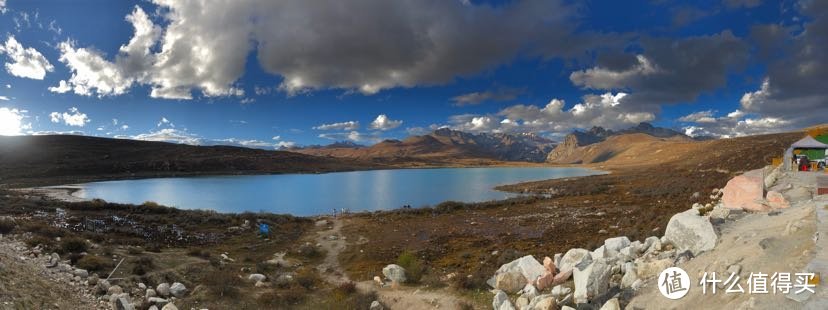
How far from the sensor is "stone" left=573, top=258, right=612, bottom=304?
10.2 metres

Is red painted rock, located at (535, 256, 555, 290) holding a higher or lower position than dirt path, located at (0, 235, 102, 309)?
lower

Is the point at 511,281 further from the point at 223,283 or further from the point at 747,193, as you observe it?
the point at 223,283

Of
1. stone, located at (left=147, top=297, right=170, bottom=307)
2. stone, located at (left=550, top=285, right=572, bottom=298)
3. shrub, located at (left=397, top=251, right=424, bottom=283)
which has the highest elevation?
stone, located at (left=550, top=285, right=572, bottom=298)

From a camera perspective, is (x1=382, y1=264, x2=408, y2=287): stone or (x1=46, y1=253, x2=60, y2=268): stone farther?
(x1=382, y1=264, x2=408, y2=287): stone

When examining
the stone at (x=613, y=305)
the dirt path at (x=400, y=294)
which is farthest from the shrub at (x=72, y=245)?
the stone at (x=613, y=305)

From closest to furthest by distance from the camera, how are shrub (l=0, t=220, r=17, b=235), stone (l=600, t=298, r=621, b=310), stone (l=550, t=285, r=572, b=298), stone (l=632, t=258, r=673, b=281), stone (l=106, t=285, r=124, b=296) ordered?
stone (l=600, t=298, r=621, b=310), stone (l=632, t=258, r=673, b=281), stone (l=550, t=285, r=572, b=298), stone (l=106, t=285, r=124, b=296), shrub (l=0, t=220, r=17, b=235)

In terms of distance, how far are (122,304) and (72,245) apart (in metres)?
8.17

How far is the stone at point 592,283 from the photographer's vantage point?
1025cm

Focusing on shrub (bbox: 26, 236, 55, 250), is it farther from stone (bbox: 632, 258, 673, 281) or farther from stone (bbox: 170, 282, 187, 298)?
stone (bbox: 632, 258, 673, 281)

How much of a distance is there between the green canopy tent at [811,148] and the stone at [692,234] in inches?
879

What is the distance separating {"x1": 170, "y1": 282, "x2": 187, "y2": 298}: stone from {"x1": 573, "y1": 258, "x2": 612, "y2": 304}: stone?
14334 mm

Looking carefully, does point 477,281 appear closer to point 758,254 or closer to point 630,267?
point 630,267

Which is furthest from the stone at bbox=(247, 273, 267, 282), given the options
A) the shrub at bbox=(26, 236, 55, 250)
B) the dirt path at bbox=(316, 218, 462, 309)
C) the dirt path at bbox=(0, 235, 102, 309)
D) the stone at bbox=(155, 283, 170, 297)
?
the shrub at bbox=(26, 236, 55, 250)

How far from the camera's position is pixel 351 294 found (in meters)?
16.0
